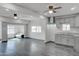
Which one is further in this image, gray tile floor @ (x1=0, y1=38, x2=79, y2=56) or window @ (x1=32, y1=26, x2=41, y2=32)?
window @ (x1=32, y1=26, x2=41, y2=32)

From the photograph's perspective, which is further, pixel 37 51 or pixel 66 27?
pixel 66 27

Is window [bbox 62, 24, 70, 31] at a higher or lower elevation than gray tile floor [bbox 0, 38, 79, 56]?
higher

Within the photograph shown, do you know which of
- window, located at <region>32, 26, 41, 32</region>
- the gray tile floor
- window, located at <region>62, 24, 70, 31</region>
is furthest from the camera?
window, located at <region>32, 26, 41, 32</region>

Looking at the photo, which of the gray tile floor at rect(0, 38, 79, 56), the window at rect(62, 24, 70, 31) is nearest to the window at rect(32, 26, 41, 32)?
the window at rect(62, 24, 70, 31)

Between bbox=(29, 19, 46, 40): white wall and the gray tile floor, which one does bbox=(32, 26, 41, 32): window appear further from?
the gray tile floor

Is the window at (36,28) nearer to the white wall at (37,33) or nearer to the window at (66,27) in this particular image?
the white wall at (37,33)

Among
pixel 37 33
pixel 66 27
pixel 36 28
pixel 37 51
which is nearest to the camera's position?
pixel 37 51

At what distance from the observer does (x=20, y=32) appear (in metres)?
9.42

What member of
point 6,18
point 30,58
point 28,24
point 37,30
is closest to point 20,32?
point 28,24

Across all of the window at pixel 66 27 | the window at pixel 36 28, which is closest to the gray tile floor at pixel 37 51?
the window at pixel 66 27

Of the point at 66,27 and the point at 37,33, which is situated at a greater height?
the point at 66,27

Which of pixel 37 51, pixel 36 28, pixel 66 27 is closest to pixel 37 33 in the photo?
pixel 36 28

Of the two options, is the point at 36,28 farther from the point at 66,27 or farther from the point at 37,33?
the point at 66,27

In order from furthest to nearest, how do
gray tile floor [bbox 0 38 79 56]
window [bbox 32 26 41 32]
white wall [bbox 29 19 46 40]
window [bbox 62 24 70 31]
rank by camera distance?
window [bbox 32 26 41 32] < white wall [bbox 29 19 46 40] < window [bbox 62 24 70 31] < gray tile floor [bbox 0 38 79 56]
